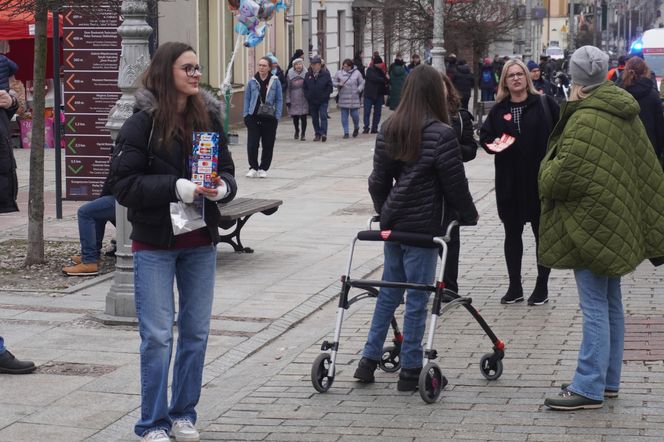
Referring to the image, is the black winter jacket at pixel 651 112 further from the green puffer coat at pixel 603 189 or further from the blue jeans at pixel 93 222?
the green puffer coat at pixel 603 189

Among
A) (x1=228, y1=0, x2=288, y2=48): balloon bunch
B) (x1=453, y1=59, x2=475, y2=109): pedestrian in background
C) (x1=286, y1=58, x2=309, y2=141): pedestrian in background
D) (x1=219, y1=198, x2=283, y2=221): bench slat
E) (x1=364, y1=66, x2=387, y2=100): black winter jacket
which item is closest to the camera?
(x1=219, y1=198, x2=283, y2=221): bench slat

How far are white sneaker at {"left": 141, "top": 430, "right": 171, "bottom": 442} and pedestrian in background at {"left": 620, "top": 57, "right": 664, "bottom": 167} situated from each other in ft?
20.4

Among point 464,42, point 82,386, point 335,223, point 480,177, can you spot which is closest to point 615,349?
point 82,386

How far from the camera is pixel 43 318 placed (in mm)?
8773

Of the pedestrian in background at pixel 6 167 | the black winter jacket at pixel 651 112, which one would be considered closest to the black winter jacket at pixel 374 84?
the black winter jacket at pixel 651 112

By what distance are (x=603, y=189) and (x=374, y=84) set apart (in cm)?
2278

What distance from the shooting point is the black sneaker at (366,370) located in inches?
273

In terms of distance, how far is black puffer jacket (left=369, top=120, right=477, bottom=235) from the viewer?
6.64 meters

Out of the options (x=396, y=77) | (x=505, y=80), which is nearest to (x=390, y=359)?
(x=505, y=80)

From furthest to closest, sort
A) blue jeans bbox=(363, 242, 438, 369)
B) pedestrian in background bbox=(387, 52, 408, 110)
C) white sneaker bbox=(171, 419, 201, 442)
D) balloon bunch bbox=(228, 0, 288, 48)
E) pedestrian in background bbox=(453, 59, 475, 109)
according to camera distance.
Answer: pedestrian in background bbox=(387, 52, 408, 110), pedestrian in background bbox=(453, 59, 475, 109), balloon bunch bbox=(228, 0, 288, 48), blue jeans bbox=(363, 242, 438, 369), white sneaker bbox=(171, 419, 201, 442)

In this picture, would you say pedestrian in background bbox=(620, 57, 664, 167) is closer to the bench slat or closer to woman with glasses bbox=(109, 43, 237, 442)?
the bench slat

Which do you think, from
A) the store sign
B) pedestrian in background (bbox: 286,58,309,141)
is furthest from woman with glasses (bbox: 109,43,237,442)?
pedestrian in background (bbox: 286,58,309,141)

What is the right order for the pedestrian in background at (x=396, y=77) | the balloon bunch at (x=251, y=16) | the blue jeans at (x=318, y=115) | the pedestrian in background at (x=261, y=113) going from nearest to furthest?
the pedestrian in background at (x=261, y=113), the balloon bunch at (x=251, y=16), the blue jeans at (x=318, y=115), the pedestrian in background at (x=396, y=77)

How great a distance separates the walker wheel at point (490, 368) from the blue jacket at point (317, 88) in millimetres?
19328
